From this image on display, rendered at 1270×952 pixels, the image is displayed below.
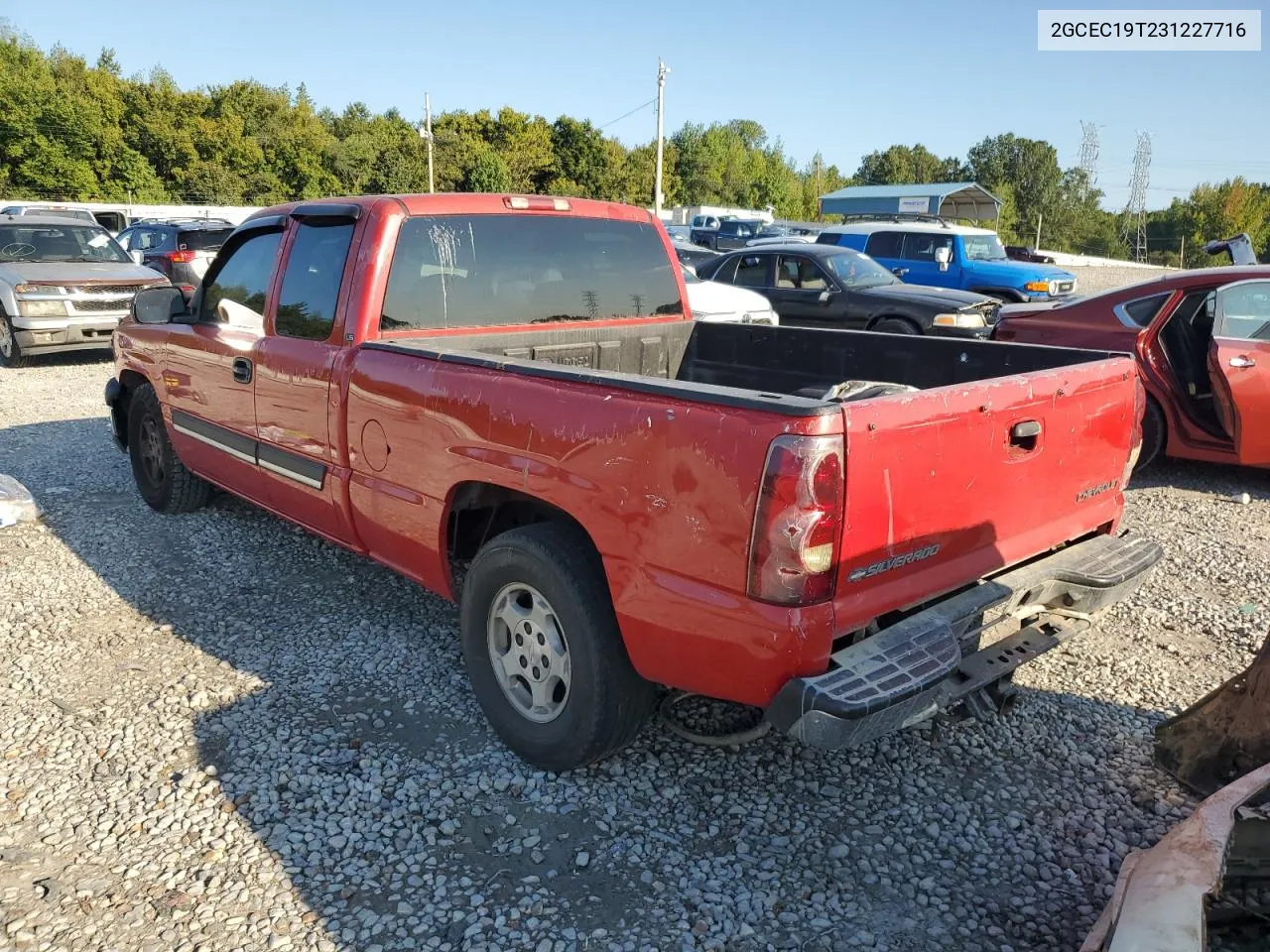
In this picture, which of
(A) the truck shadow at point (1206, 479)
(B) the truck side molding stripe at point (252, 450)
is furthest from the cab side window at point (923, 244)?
(B) the truck side molding stripe at point (252, 450)

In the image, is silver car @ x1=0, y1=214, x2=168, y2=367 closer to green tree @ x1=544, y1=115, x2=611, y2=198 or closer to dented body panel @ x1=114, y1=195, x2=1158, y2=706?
dented body panel @ x1=114, y1=195, x2=1158, y2=706

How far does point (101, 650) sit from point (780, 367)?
345 cm

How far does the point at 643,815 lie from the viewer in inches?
116

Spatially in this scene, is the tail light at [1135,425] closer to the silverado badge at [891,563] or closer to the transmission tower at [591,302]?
the silverado badge at [891,563]

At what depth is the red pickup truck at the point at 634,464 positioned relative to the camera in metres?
2.39

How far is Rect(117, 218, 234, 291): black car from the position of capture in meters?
15.0

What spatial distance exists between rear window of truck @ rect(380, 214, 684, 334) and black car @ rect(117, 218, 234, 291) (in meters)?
11.5

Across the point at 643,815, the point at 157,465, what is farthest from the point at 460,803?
the point at 157,465

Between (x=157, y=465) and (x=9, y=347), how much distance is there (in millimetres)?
7817

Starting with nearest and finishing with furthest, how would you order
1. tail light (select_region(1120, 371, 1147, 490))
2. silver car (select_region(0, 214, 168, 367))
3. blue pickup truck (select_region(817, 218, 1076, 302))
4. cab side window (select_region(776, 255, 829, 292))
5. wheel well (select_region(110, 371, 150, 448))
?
1. tail light (select_region(1120, 371, 1147, 490))
2. wheel well (select_region(110, 371, 150, 448))
3. silver car (select_region(0, 214, 168, 367))
4. cab side window (select_region(776, 255, 829, 292))
5. blue pickup truck (select_region(817, 218, 1076, 302))

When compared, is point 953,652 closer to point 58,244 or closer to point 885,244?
point 58,244

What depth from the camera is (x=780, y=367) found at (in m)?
4.65

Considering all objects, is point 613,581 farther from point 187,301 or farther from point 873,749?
point 187,301

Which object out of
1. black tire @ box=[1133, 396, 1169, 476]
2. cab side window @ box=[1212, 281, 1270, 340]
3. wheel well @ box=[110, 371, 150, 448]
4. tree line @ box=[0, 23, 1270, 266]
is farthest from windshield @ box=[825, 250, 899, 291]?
tree line @ box=[0, 23, 1270, 266]
